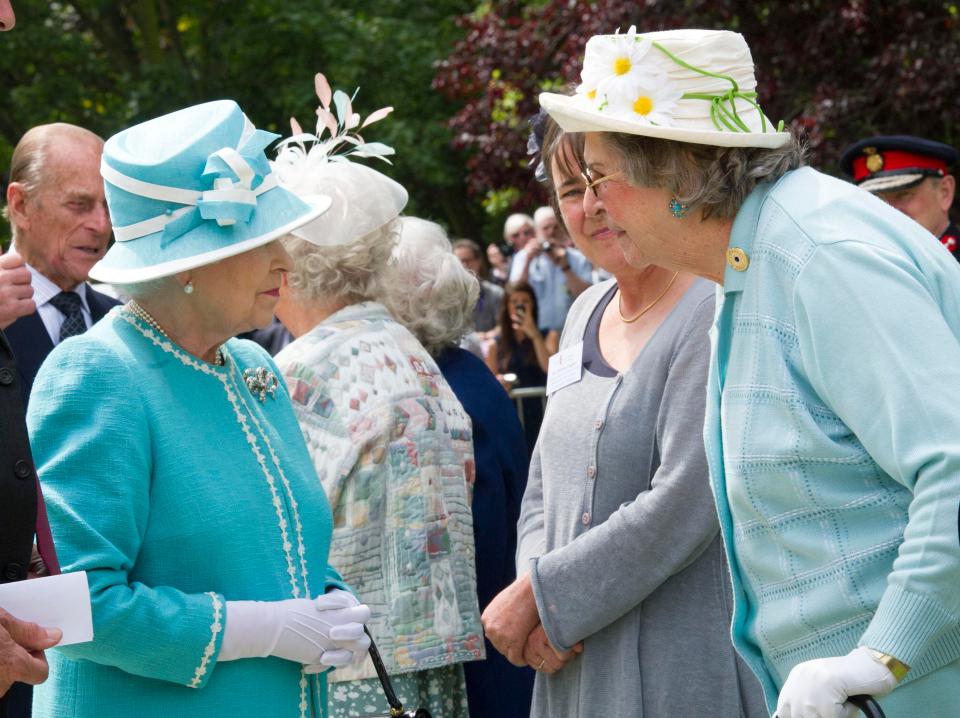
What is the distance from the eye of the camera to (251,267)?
2.75 metres

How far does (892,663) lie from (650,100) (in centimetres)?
107

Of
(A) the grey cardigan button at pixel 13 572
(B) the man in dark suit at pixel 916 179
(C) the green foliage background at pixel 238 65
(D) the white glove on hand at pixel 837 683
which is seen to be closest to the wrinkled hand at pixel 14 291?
(A) the grey cardigan button at pixel 13 572

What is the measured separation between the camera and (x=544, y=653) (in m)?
3.05

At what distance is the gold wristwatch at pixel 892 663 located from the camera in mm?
1934

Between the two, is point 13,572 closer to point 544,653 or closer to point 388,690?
point 388,690

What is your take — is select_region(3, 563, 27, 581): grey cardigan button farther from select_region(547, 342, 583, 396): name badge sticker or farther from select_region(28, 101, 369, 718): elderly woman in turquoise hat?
select_region(547, 342, 583, 396): name badge sticker

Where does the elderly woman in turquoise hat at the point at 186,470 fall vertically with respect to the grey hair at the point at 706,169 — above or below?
below

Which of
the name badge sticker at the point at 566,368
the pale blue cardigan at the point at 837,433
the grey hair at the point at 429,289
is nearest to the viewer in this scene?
the pale blue cardigan at the point at 837,433

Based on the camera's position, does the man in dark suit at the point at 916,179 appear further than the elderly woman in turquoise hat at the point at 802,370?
Yes

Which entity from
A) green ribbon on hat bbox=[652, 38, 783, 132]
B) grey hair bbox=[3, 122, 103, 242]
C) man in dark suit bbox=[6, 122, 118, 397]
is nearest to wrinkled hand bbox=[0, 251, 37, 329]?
man in dark suit bbox=[6, 122, 118, 397]

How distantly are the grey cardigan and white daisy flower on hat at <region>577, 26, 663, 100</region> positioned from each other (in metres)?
0.76

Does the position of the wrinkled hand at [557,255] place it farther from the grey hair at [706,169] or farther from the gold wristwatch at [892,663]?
the gold wristwatch at [892,663]

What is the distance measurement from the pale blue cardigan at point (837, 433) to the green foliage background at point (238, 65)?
49.0 feet

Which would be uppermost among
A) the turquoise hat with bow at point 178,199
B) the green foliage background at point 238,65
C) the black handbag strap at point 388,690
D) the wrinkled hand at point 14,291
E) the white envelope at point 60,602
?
the turquoise hat with bow at point 178,199
